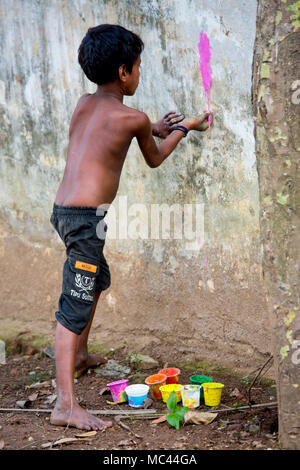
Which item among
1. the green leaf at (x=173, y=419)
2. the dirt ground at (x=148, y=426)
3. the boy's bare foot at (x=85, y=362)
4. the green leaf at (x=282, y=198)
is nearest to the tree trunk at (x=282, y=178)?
the green leaf at (x=282, y=198)

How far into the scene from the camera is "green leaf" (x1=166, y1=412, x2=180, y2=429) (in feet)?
8.91

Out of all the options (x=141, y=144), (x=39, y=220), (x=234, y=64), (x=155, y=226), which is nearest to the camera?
(x=141, y=144)

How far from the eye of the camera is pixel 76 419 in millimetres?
2773

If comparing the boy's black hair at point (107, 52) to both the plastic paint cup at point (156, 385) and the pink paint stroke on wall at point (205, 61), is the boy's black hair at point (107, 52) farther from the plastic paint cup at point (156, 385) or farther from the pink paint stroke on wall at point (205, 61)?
the plastic paint cup at point (156, 385)

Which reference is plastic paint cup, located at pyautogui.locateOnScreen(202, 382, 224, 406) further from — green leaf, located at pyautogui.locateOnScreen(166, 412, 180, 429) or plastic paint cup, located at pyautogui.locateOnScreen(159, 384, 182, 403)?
green leaf, located at pyautogui.locateOnScreen(166, 412, 180, 429)

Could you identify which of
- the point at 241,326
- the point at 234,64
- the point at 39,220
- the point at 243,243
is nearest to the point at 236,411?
the point at 241,326

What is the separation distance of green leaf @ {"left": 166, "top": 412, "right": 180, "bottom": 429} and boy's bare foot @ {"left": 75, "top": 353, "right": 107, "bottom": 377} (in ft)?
3.12

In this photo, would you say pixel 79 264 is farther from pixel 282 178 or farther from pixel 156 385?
pixel 282 178

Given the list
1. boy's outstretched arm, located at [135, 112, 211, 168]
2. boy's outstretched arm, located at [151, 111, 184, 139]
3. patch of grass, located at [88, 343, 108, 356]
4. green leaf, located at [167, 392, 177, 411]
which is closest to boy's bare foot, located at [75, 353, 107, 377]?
patch of grass, located at [88, 343, 108, 356]

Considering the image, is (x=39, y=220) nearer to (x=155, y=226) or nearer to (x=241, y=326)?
(x=155, y=226)

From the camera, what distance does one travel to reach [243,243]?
3404 mm

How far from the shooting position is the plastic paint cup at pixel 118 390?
3143 mm

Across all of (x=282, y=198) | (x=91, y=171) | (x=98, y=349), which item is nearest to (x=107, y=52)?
(x=91, y=171)

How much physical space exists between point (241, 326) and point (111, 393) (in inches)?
31.4
